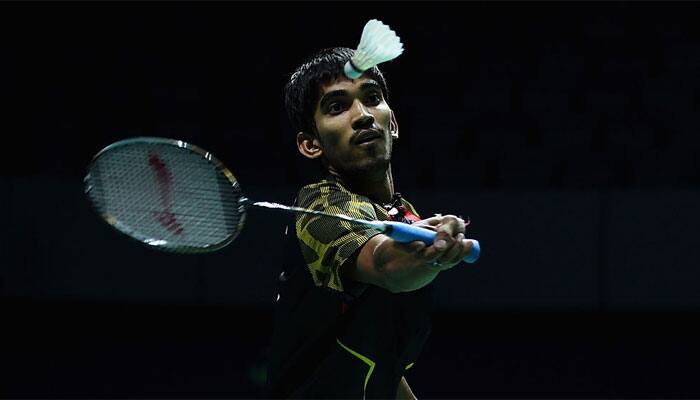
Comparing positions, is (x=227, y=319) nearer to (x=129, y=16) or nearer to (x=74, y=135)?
(x=74, y=135)

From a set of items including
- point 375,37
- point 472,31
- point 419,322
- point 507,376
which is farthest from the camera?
point 472,31

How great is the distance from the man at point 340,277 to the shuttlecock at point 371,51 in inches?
3.6

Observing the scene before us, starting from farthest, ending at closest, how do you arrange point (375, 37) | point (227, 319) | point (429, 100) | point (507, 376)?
point (429, 100)
point (227, 319)
point (507, 376)
point (375, 37)

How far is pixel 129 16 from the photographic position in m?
7.76

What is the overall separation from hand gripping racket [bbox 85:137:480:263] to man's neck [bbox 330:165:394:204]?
250mm

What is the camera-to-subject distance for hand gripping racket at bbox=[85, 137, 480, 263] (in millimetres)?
2266

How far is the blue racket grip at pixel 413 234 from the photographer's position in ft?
5.86

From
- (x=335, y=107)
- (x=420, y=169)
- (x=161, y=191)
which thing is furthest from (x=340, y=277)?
(x=420, y=169)

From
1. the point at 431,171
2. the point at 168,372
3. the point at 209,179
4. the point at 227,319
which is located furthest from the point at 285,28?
the point at 209,179

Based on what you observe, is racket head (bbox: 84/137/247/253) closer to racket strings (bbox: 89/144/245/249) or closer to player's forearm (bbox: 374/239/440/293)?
racket strings (bbox: 89/144/245/249)

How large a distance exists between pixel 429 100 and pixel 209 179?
529 cm

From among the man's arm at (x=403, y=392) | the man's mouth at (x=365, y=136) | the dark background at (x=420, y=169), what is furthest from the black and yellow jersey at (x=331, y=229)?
the dark background at (x=420, y=169)

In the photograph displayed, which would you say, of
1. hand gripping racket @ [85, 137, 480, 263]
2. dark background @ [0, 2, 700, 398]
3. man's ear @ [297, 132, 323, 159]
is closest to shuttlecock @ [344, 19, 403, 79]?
man's ear @ [297, 132, 323, 159]

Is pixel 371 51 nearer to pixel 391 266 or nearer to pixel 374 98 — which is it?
pixel 374 98
